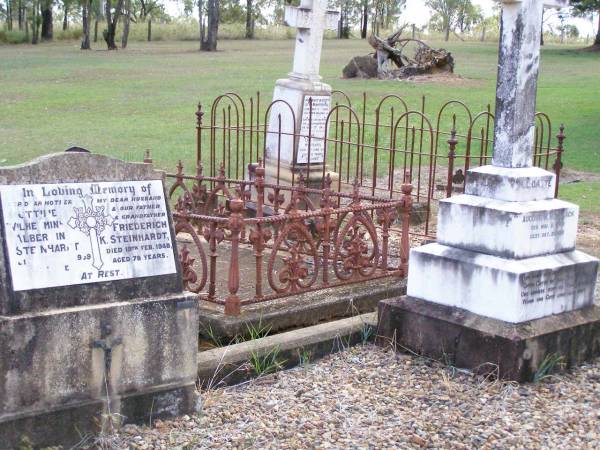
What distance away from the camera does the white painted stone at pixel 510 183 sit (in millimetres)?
5785

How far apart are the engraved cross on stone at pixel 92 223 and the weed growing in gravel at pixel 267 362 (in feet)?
4.40

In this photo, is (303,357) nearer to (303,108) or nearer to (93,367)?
(93,367)

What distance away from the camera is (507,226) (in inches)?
223

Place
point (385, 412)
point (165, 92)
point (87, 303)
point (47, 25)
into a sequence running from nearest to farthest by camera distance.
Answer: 1. point (87, 303)
2. point (385, 412)
3. point (165, 92)
4. point (47, 25)

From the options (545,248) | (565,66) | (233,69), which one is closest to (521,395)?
(545,248)

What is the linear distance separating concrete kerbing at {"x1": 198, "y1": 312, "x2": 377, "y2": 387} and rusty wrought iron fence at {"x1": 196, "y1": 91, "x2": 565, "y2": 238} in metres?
1.73

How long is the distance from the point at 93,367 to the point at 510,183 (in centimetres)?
288

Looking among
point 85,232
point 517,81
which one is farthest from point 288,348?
point 517,81

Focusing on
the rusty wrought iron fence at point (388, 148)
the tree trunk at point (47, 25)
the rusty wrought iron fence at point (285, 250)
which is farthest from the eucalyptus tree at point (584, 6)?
the rusty wrought iron fence at point (285, 250)

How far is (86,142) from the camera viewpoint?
706 inches

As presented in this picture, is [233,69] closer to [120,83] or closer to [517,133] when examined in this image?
[120,83]

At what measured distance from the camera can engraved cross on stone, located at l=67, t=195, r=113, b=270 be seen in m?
4.63

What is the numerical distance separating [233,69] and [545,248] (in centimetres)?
2904

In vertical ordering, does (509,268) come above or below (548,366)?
above
